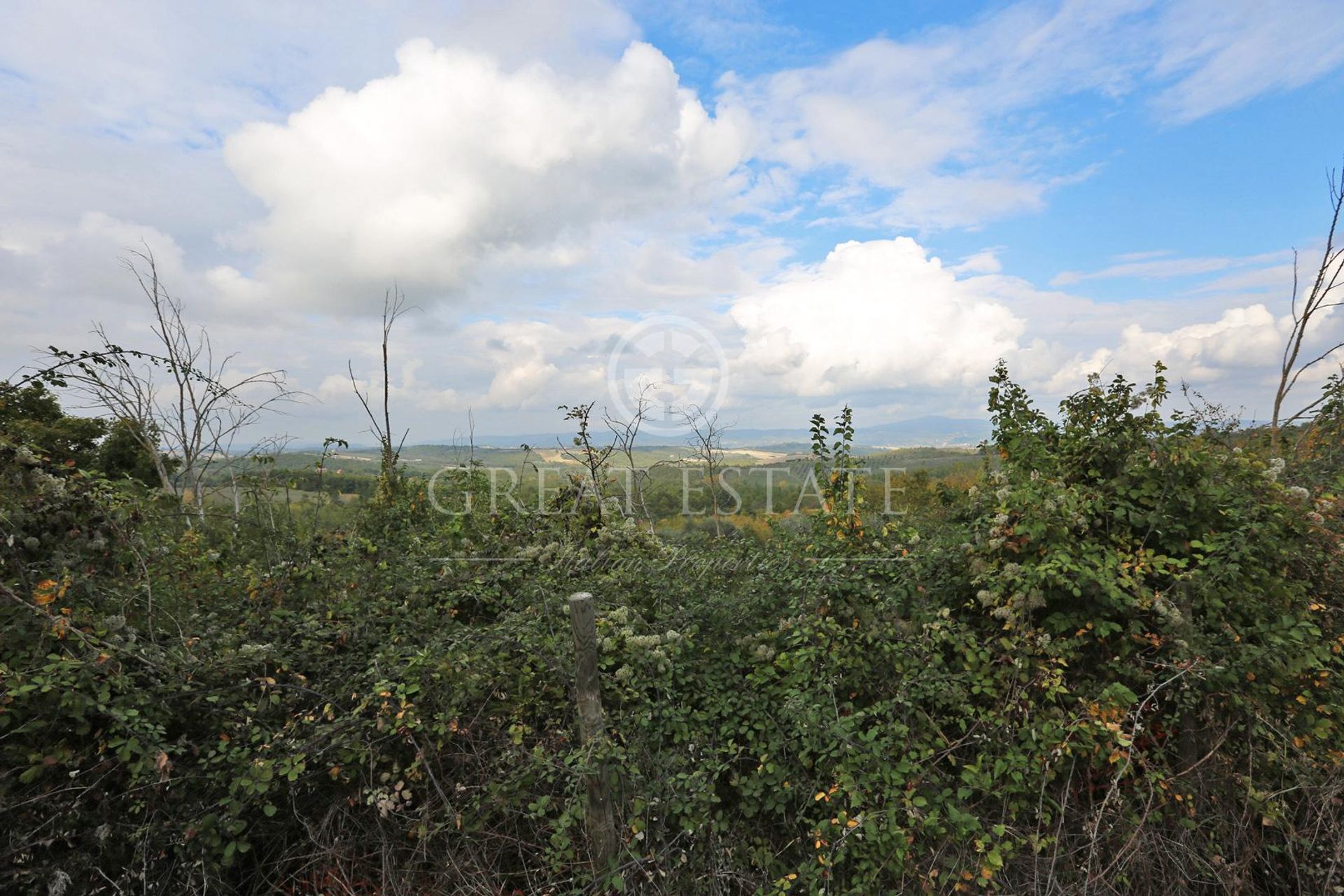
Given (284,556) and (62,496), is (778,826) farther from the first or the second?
(62,496)

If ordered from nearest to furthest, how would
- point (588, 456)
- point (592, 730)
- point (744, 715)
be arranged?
point (592, 730), point (744, 715), point (588, 456)

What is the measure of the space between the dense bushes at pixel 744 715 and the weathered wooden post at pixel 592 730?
81 millimetres

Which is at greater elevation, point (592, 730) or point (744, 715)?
point (592, 730)

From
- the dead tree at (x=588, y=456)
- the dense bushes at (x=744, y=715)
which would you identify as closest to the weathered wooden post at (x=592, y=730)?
the dense bushes at (x=744, y=715)

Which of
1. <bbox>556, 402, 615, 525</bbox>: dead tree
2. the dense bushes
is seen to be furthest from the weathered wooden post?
<bbox>556, 402, 615, 525</bbox>: dead tree

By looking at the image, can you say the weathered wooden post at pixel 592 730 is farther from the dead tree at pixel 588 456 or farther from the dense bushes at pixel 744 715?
the dead tree at pixel 588 456

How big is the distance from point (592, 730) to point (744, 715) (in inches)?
37.6

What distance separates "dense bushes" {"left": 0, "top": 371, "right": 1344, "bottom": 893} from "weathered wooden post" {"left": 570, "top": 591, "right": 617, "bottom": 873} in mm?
81

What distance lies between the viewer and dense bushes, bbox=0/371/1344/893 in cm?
289

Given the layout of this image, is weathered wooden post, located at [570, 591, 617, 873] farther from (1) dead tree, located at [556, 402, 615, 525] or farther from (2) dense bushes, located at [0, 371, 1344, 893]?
(1) dead tree, located at [556, 402, 615, 525]

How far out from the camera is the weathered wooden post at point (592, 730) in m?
2.88

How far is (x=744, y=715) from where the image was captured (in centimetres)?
343

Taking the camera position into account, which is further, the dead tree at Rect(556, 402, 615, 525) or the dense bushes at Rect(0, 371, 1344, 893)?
the dead tree at Rect(556, 402, 615, 525)

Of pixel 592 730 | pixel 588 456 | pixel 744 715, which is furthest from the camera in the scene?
pixel 588 456
